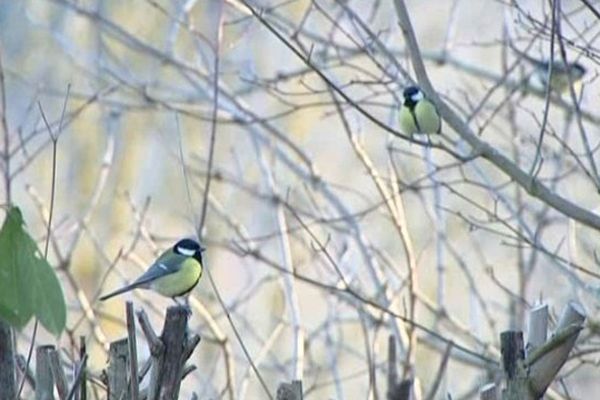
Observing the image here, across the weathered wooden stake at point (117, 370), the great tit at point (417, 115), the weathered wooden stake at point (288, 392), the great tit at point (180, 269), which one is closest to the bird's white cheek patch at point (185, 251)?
the great tit at point (180, 269)

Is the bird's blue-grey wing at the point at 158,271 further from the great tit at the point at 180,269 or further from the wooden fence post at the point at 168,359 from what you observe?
the wooden fence post at the point at 168,359

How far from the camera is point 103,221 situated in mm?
10461

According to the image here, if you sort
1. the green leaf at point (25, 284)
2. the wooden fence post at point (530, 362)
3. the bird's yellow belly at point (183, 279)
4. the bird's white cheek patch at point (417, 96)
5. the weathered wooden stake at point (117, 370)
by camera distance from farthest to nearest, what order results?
the bird's white cheek patch at point (417, 96) < the bird's yellow belly at point (183, 279) < the weathered wooden stake at point (117, 370) < the wooden fence post at point (530, 362) < the green leaf at point (25, 284)

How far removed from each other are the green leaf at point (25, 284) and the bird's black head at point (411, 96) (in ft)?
7.97

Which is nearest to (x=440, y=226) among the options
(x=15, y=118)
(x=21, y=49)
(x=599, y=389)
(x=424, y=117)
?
(x=424, y=117)

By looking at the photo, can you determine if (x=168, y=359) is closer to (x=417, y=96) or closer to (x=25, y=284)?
(x=25, y=284)

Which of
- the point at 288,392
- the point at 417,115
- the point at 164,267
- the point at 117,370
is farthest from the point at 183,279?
the point at 288,392

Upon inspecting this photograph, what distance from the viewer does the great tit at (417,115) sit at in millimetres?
3732

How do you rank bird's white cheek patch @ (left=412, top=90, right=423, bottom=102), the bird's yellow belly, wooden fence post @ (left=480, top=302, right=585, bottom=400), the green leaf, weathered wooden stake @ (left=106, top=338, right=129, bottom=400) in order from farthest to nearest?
bird's white cheek patch @ (left=412, top=90, right=423, bottom=102) → the bird's yellow belly → weathered wooden stake @ (left=106, top=338, right=129, bottom=400) → wooden fence post @ (left=480, top=302, right=585, bottom=400) → the green leaf

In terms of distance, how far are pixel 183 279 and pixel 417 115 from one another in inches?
30.9

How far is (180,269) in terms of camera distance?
11.1 ft

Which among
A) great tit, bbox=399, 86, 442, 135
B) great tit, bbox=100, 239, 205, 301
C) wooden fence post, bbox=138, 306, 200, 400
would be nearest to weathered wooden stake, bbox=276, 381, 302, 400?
wooden fence post, bbox=138, 306, 200, 400

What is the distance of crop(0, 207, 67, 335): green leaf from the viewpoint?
→ 4.21ft

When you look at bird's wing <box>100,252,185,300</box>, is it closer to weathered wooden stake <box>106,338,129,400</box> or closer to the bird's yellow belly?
the bird's yellow belly
